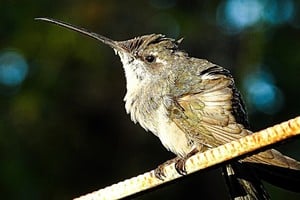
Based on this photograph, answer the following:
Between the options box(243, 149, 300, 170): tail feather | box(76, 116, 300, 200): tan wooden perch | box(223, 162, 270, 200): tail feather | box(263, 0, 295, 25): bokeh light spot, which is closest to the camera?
box(76, 116, 300, 200): tan wooden perch

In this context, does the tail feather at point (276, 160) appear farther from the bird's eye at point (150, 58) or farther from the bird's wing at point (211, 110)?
the bird's eye at point (150, 58)

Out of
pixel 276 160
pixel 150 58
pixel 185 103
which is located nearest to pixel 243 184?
pixel 185 103

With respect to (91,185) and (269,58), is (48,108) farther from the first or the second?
(269,58)

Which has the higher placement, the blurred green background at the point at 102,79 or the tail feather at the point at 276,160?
the blurred green background at the point at 102,79

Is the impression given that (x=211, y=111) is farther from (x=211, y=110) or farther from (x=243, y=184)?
(x=243, y=184)

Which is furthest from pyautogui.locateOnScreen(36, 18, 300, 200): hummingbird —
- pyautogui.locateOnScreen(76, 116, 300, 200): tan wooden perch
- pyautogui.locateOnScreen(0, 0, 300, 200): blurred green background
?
pyautogui.locateOnScreen(0, 0, 300, 200): blurred green background

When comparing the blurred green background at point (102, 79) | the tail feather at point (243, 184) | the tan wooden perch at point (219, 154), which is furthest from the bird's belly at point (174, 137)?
the blurred green background at point (102, 79)

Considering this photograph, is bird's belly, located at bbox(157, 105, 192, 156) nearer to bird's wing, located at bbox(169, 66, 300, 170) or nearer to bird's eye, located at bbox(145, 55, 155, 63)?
bird's wing, located at bbox(169, 66, 300, 170)

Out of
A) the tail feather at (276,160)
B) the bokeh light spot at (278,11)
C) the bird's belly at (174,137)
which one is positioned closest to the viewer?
the tail feather at (276,160)
